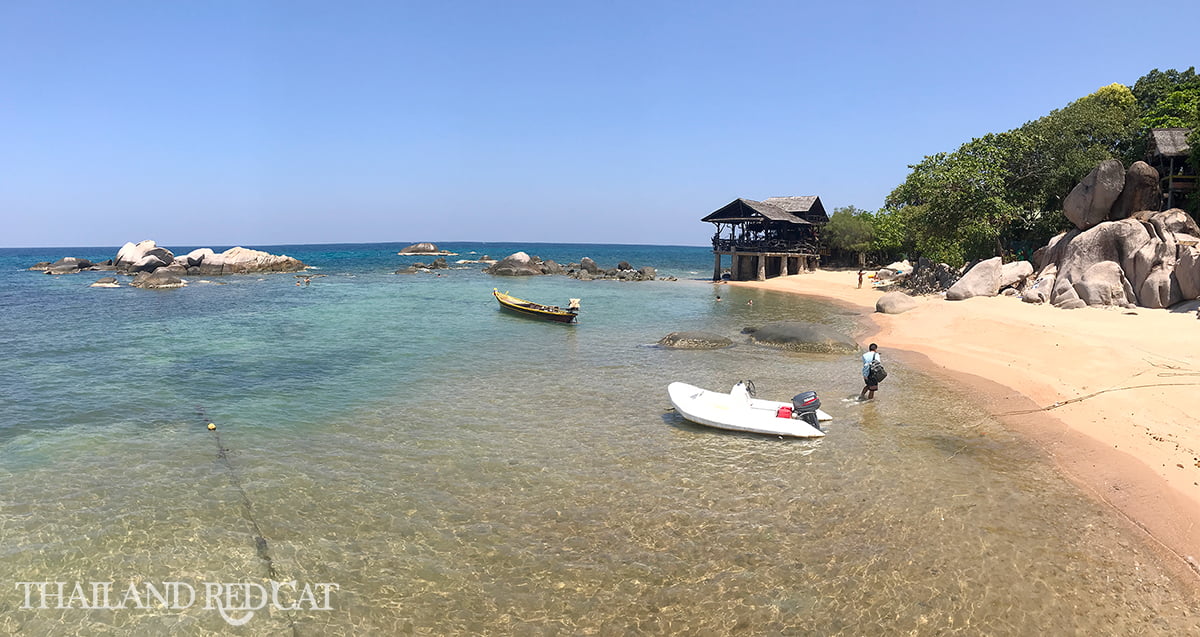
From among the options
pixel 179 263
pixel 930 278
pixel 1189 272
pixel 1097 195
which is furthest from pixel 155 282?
pixel 1189 272

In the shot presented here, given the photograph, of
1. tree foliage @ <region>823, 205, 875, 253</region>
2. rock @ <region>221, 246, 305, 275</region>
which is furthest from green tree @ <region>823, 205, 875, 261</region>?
rock @ <region>221, 246, 305, 275</region>

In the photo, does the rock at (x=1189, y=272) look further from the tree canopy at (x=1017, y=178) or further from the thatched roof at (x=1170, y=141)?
the tree canopy at (x=1017, y=178)

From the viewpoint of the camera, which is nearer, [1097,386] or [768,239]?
[1097,386]

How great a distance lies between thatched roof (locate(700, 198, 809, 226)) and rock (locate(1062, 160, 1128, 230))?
78.2ft

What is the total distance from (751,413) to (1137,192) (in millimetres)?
29477

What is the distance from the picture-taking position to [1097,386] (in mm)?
15836

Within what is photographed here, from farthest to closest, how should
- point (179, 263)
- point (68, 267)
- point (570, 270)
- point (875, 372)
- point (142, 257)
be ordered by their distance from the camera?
point (570, 270) < point (68, 267) < point (142, 257) < point (179, 263) < point (875, 372)

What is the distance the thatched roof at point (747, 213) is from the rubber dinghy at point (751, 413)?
41.1 meters

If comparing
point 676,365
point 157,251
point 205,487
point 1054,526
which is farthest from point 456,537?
point 157,251

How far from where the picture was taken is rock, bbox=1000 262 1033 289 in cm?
3281

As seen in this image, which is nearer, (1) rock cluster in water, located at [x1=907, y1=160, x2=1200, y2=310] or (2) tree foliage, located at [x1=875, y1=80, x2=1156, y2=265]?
(1) rock cluster in water, located at [x1=907, y1=160, x2=1200, y2=310]

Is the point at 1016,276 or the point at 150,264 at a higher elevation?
the point at 150,264

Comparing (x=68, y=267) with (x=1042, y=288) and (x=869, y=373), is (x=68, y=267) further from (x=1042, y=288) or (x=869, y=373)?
(x=1042, y=288)

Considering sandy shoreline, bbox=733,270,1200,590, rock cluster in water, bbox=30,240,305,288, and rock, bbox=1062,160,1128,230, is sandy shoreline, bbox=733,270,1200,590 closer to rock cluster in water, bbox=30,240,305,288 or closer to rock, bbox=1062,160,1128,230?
rock, bbox=1062,160,1128,230
